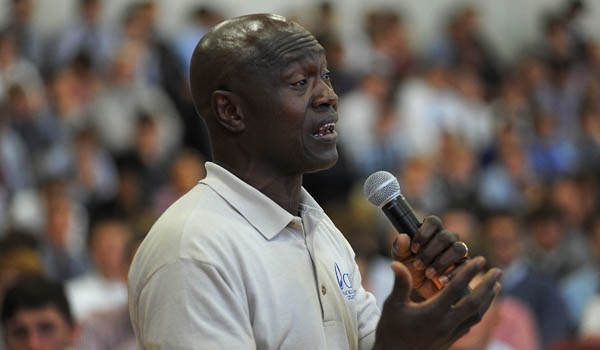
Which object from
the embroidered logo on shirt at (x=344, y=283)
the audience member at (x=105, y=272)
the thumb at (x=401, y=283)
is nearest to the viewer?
the thumb at (x=401, y=283)

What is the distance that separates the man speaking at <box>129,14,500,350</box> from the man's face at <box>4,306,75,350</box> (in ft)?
4.23

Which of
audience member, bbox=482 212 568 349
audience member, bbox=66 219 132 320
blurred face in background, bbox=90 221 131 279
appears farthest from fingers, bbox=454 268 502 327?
audience member, bbox=482 212 568 349

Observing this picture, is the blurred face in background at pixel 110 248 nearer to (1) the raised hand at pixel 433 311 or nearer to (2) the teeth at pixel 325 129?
(2) the teeth at pixel 325 129

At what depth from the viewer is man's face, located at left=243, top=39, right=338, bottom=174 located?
1755 millimetres

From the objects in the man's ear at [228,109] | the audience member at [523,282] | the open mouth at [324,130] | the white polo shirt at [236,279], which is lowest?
the audience member at [523,282]

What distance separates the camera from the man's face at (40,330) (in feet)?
9.68

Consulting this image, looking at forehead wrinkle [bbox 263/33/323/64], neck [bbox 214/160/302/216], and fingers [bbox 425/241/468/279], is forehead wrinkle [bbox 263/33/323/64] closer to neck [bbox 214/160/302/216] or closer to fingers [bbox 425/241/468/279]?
neck [bbox 214/160/302/216]

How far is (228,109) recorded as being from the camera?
5.86 feet

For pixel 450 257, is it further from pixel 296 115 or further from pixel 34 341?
pixel 34 341

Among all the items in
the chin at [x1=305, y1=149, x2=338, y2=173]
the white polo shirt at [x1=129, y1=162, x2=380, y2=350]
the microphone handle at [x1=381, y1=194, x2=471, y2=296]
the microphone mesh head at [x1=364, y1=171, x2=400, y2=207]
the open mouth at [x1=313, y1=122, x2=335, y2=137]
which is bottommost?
the white polo shirt at [x1=129, y1=162, x2=380, y2=350]

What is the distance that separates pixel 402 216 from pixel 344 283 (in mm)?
→ 209

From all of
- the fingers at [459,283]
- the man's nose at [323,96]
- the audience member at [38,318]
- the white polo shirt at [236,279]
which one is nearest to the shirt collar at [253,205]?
the white polo shirt at [236,279]

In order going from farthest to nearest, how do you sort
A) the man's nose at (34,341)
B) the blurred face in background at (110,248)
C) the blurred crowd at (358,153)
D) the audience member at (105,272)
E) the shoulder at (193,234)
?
the blurred crowd at (358,153)
the blurred face in background at (110,248)
the audience member at (105,272)
the man's nose at (34,341)
the shoulder at (193,234)

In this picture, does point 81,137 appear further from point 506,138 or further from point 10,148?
point 506,138
